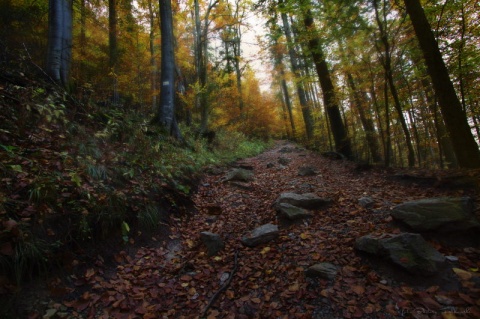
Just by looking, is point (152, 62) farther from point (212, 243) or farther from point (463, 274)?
point (463, 274)

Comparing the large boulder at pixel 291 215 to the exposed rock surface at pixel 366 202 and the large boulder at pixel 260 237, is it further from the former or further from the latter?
the exposed rock surface at pixel 366 202

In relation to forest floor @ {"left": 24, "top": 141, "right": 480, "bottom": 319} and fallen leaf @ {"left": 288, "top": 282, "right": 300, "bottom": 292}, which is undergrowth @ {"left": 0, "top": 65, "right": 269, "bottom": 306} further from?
fallen leaf @ {"left": 288, "top": 282, "right": 300, "bottom": 292}

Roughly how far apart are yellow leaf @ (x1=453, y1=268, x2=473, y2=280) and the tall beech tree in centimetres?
768

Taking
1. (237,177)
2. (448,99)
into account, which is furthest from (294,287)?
(448,99)

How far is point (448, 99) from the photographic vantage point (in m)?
4.79

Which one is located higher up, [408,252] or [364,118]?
[364,118]

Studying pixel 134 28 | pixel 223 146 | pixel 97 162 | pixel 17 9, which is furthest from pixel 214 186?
pixel 134 28

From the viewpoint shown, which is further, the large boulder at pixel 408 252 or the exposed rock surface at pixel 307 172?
the exposed rock surface at pixel 307 172

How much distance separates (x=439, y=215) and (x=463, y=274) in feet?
3.19

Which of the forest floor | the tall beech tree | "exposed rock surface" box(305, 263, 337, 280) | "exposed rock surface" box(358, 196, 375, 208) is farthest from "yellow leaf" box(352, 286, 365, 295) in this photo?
the tall beech tree

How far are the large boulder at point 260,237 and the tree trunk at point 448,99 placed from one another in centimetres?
416

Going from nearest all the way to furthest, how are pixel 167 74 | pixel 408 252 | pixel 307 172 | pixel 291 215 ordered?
pixel 408 252
pixel 291 215
pixel 307 172
pixel 167 74

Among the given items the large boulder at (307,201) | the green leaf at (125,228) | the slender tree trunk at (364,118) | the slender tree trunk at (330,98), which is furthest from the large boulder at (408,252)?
the slender tree trunk at (364,118)

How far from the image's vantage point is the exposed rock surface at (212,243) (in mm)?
3863
